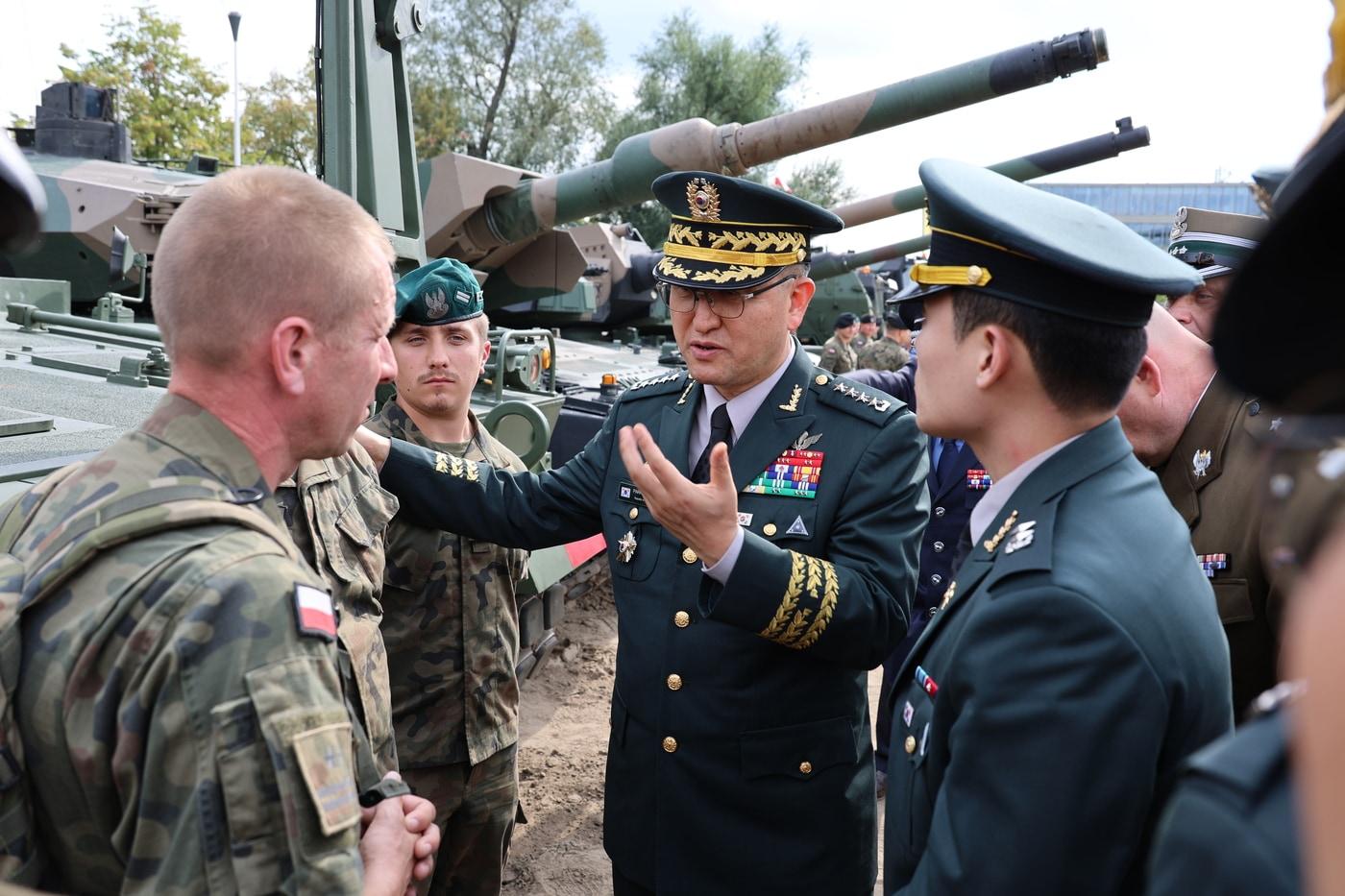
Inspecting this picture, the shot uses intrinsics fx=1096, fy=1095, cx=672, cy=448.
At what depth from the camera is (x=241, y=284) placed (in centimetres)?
142

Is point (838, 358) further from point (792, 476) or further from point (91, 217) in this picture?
point (792, 476)

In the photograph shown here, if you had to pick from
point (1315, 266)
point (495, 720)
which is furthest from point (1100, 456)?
point (495, 720)

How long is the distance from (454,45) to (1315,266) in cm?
3254

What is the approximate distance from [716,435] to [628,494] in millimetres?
255

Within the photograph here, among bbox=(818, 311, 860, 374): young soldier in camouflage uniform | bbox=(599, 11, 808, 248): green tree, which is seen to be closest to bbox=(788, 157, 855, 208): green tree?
bbox=(599, 11, 808, 248): green tree

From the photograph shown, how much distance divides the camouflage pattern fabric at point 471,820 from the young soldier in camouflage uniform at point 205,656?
1527mm

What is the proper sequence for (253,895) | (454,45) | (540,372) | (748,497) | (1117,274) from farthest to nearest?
(454,45) < (540,372) < (748,497) < (1117,274) < (253,895)

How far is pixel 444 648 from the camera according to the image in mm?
2945

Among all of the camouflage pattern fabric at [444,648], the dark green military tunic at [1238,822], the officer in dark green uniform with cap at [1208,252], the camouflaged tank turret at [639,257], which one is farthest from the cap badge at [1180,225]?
the camouflaged tank turret at [639,257]

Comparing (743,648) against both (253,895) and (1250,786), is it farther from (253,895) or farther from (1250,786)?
(1250,786)

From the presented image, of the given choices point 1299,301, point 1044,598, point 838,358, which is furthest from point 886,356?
point 1299,301

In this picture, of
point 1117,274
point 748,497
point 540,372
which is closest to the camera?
point 1117,274

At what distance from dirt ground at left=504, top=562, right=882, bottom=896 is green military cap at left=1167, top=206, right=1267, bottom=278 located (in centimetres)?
256

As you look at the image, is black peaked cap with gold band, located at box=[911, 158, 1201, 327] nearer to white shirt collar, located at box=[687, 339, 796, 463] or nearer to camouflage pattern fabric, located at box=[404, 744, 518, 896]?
white shirt collar, located at box=[687, 339, 796, 463]
